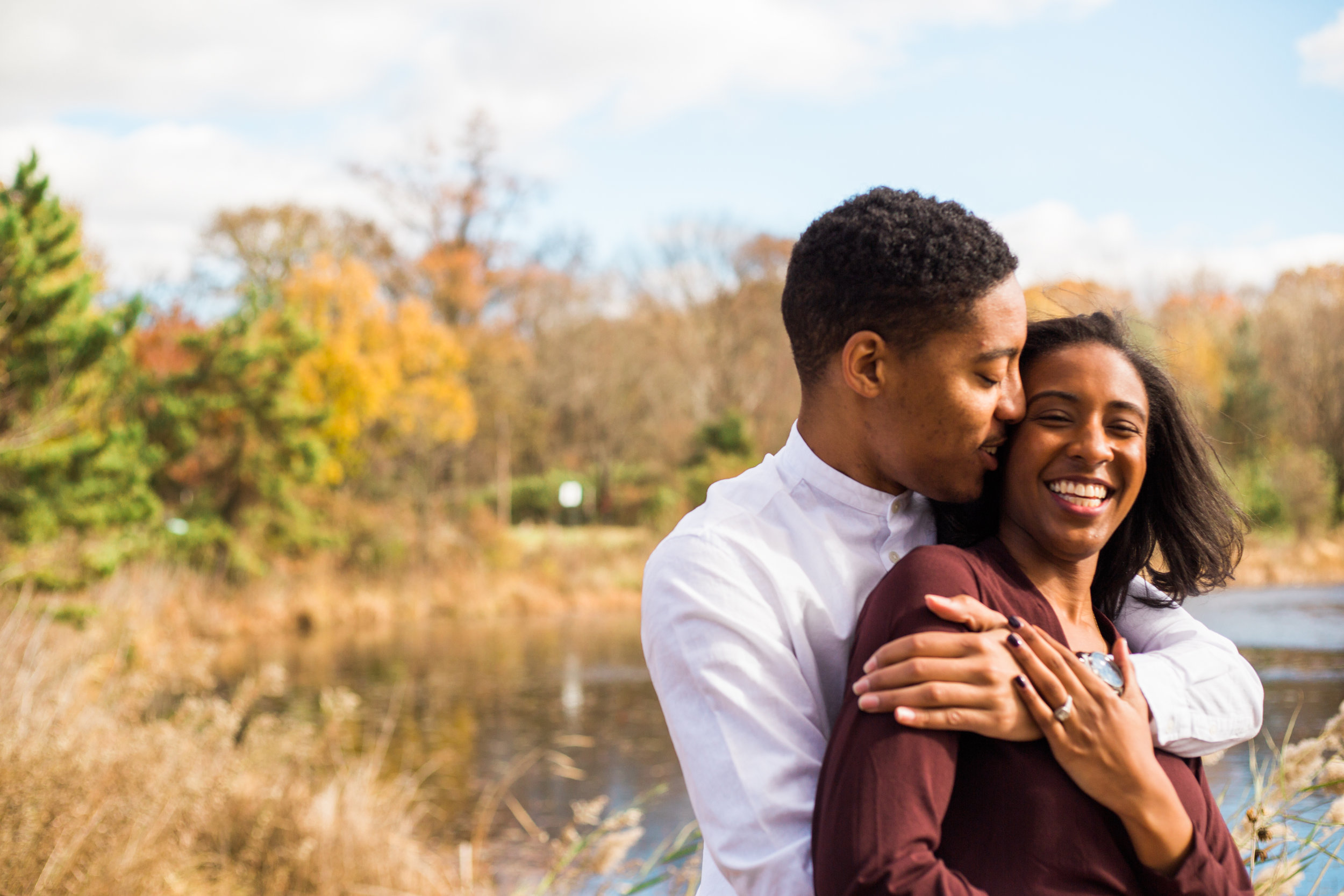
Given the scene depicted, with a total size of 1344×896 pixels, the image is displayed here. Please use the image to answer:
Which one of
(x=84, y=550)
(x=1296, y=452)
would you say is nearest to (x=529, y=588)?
(x=84, y=550)

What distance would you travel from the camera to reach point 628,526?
29.7m

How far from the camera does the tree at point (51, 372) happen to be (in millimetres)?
11242

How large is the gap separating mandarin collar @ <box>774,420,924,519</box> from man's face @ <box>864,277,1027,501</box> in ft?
0.18

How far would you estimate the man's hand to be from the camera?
140cm

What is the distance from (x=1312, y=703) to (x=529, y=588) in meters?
15.5

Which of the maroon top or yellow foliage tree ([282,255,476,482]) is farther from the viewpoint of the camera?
yellow foliage tree ([282,255,476,482])

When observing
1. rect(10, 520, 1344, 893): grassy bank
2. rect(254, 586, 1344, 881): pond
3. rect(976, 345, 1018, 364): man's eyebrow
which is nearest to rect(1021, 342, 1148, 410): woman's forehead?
rect(976, 345, 1018, 364): man's eyebrow

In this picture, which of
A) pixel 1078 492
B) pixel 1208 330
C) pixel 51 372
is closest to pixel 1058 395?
pixel 1078 492

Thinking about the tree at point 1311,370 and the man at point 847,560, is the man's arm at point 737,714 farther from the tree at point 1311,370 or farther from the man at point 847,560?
the tree at point 1311,370

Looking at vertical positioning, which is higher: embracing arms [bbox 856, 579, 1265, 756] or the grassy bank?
embracing arms [bbox 856, 579, 1265, 756]

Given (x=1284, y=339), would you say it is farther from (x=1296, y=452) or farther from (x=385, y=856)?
(x=385, y=856)

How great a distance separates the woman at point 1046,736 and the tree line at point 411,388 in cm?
939

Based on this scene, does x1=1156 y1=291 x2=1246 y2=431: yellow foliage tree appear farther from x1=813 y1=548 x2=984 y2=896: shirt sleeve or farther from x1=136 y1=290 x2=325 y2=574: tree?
x1=813 y1=548 x2=984 y2=896: shirt sleeve

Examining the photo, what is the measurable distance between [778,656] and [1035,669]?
0.34 meters
